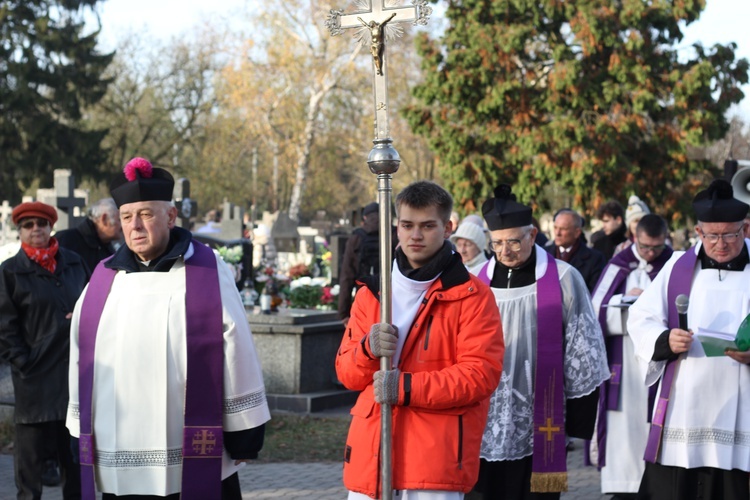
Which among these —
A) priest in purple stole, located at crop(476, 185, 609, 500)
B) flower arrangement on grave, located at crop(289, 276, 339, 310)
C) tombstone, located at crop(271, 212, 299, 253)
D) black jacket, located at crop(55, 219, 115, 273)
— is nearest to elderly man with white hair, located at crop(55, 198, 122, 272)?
black jacket, located at crop(55, 219, 115, 273)

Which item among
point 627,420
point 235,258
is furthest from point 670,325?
point 235,258

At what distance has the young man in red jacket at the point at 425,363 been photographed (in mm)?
4039

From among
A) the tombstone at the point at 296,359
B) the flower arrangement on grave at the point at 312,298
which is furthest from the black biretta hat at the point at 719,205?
the flower arrangement on grave at the point at 312,298

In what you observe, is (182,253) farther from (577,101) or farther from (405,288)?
(577,101)

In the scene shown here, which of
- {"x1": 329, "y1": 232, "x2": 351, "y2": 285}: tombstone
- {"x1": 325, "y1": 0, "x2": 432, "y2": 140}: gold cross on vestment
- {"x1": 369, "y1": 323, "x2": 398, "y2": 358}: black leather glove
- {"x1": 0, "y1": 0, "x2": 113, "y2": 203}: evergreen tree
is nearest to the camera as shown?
{"x1": 369, "y1": 323, "x2": 398, "y2": 358}: black leather glove

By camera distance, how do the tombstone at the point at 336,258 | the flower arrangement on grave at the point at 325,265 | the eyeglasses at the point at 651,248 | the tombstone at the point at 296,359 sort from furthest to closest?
the flower arrangement on grave at the point at 325,265 < the tombstone at the point at 336,258 < the tombstone at the point at 296,359 < the eyeglasses at the point at 651,248

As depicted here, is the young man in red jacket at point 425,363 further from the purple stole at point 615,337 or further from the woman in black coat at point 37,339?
the purple stole at point 615,337

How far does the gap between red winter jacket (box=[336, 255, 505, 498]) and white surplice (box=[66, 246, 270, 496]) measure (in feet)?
1.88

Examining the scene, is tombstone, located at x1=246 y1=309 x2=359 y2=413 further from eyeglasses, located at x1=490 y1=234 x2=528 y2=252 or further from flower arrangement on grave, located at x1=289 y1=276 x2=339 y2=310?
eyeglasses, located at x1=490 y1=234 x2=528 y2=252

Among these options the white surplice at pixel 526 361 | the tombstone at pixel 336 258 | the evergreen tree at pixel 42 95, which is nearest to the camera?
the white surplice at pixel 526 361

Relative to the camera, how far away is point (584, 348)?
6008mm

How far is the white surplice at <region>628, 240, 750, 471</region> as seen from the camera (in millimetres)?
5977

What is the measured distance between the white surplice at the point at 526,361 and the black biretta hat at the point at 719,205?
76 centimetres

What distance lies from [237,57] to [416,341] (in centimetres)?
3704
